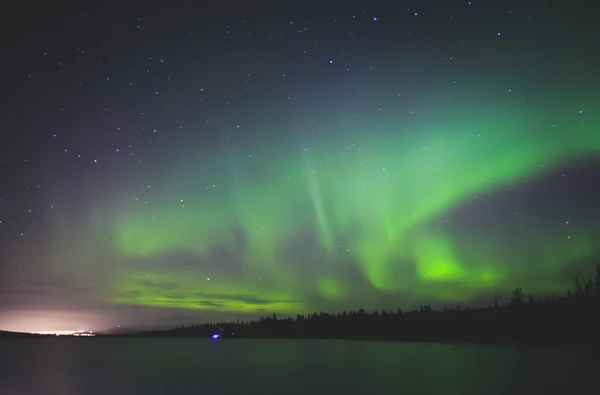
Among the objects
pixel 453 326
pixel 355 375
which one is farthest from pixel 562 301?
pixel 355 375

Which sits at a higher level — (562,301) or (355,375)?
(562,301)

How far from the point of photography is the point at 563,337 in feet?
Result: 365

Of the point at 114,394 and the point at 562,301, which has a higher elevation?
the point at 562,301

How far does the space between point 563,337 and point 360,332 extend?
91087mm

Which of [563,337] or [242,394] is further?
[563,337]

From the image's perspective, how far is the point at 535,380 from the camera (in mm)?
32344

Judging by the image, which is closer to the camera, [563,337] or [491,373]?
[491,373]

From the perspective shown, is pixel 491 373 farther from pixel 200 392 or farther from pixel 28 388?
pixel 28 388

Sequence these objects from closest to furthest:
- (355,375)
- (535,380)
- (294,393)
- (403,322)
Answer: (294,393), (535,380), (355,375), (403,322)

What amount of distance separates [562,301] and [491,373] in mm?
92910

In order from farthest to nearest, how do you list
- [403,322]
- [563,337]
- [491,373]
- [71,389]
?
[403,322]
[563,337]
[491,373]
[71,389]

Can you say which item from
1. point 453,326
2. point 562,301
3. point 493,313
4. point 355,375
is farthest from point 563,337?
point 355,375

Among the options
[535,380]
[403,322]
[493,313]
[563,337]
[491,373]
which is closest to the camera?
[535,380]

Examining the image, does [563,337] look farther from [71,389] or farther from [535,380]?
[71,389]
